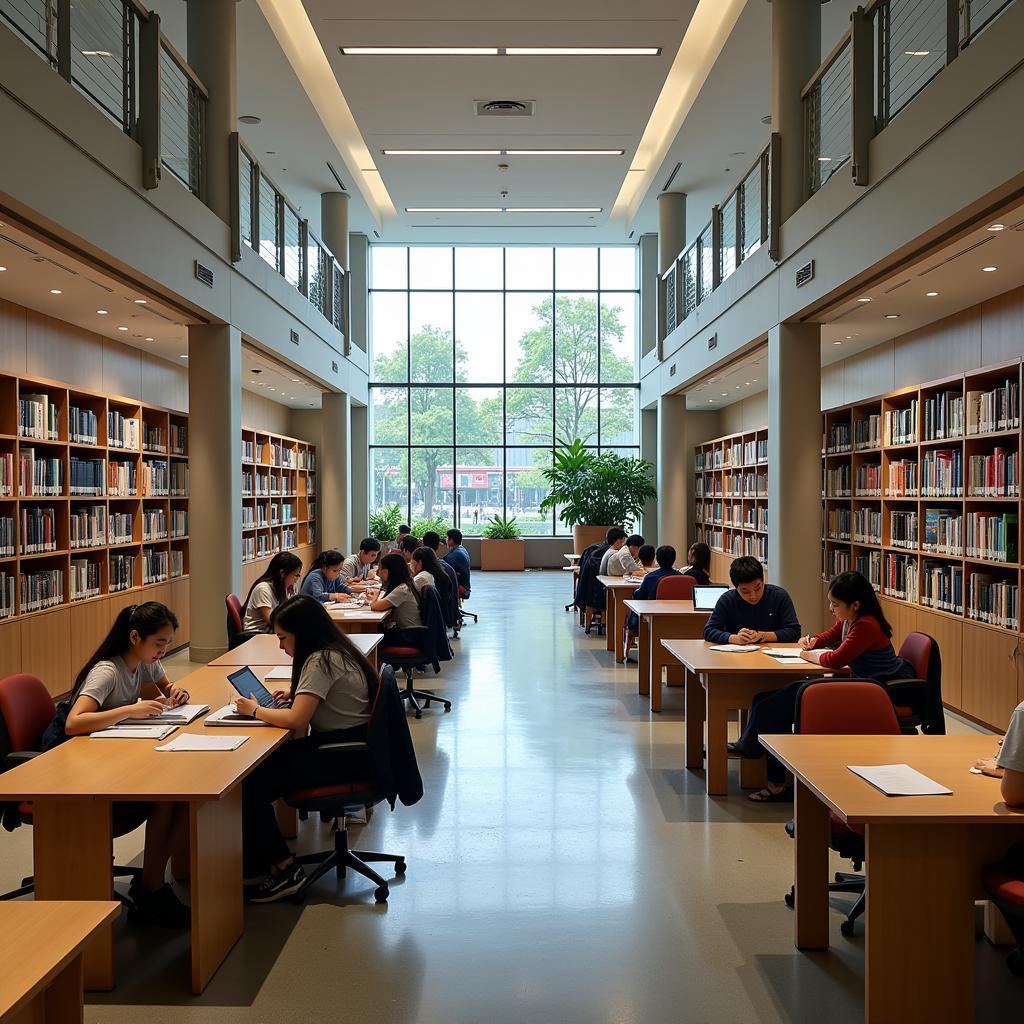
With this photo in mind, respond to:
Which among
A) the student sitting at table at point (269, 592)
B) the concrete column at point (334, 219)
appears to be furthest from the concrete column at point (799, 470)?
the concrete column at point (334, 219)

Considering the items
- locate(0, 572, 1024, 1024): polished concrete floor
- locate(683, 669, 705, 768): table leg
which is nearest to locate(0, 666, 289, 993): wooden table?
locate(0, 572, 1024, 1024): polished concrete floor

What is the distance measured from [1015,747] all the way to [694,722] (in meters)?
2.99

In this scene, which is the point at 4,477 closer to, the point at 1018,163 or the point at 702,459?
the point at 1018,163

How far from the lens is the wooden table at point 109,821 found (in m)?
2.99

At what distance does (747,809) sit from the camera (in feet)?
16.5

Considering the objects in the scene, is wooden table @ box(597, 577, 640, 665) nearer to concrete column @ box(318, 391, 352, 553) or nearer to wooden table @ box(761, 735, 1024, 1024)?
concrete column @ box(318, 391, 352, 553)

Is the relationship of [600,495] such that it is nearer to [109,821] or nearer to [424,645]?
[424,645]

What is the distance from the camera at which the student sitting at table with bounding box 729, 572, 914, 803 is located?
4.72 m

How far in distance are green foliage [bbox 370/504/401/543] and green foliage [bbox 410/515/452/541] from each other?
42 cm

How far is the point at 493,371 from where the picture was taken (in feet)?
66.9

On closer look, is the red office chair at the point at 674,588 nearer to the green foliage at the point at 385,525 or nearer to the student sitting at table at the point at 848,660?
the student sitting at table at the point at 848,660

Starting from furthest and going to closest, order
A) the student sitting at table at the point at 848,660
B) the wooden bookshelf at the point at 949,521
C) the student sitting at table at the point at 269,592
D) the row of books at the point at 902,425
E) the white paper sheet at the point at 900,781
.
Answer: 1. the row of books at the point at 902,425
2. the student sitting at table at the point at 269,592
3. the wooden bookshelf at the point at 949,521
4. the student sitting at table at the point at 848,660
5. the white paper sheet at the point at 900,781

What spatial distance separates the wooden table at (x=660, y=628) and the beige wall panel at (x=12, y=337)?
5.02 meters

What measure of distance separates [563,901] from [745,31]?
797 centimetres
